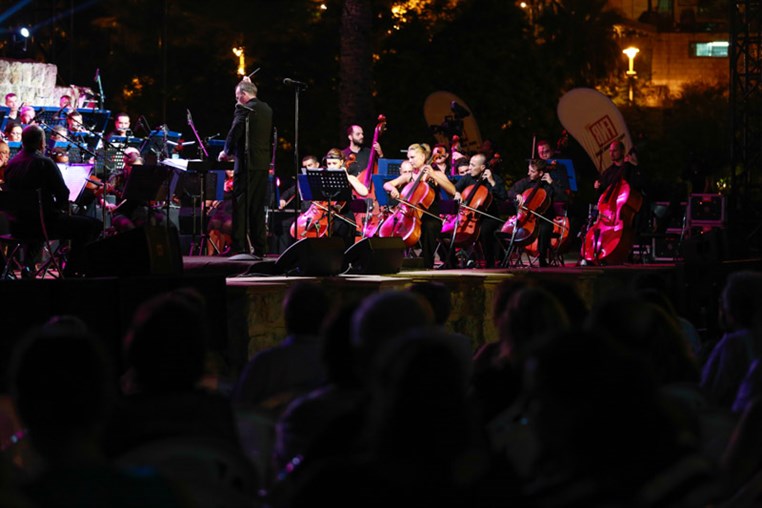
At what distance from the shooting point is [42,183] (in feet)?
36.0

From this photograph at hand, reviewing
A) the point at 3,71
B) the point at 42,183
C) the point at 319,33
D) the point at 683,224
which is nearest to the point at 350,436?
the point at 42,183

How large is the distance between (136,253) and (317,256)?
2158 mm

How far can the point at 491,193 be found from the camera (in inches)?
627

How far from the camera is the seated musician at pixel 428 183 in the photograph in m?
15.3

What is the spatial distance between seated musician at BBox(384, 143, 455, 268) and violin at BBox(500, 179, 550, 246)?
2.71 ft

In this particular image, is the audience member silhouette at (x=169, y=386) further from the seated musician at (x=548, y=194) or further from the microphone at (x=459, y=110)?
the microphone at (x=459, y=110)

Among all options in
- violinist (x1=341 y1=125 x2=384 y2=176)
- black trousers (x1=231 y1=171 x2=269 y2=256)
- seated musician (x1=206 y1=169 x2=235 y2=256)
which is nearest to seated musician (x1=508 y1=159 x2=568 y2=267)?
violinist (x1=341 y1=125 x2=384 y2=176)

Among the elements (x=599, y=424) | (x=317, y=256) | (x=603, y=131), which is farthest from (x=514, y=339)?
(x=603, y=131)

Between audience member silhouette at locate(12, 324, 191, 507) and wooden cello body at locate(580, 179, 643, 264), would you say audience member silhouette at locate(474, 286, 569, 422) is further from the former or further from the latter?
wooden cello body at locate(580, 179, 643, 264)

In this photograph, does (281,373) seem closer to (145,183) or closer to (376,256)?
(145,183)

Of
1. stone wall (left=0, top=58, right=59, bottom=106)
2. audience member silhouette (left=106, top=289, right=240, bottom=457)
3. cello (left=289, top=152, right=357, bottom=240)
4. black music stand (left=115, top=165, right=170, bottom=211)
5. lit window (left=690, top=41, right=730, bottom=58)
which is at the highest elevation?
lit window (left=690, top=41, right=730, bottom=58)

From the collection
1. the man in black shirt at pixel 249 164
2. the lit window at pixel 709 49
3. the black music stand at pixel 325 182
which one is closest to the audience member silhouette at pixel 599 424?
the man in black shirt at pixel 249 164

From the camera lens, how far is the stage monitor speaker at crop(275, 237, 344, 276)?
11.4 m

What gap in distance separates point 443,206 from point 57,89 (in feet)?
31.6
